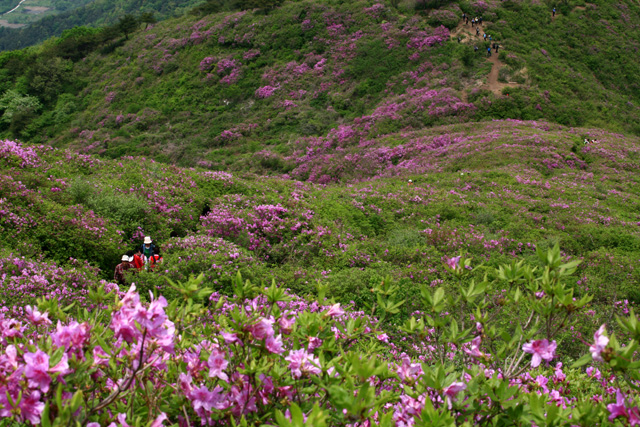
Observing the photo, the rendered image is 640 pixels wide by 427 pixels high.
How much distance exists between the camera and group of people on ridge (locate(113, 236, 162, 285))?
290 inches

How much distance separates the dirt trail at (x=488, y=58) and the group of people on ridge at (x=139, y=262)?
23902 millimetres

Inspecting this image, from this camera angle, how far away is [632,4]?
120 ft

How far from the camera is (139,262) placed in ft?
25.1

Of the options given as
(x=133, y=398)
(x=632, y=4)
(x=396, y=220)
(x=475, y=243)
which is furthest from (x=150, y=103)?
(x=632, y=4)

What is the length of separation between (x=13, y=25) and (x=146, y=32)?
119211mm

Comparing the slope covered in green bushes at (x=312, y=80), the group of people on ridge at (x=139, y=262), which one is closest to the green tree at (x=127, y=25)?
the slope covered in green bushes at (x=312, y=80)

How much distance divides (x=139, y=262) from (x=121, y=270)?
1.29 feet

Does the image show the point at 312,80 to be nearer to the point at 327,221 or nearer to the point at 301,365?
the point at 327,221

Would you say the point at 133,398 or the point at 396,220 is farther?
the point at 396,220

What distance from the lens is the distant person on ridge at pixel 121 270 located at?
288 inches

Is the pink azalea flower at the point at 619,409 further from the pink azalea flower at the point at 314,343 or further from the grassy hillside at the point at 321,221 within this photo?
the grassy hillside at the point at 321,221

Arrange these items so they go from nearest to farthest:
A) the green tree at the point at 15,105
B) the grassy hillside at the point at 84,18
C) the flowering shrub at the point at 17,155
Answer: the flowering shrub at the point at 17,155, the green tree at the point at 15,105, the grassy hillside at the point at 84,18

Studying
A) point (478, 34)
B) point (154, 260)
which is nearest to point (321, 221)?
point (154, 260)

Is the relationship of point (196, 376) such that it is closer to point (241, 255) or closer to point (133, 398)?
point (133, 398)
